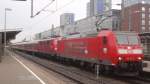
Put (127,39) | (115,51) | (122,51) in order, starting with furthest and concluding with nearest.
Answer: (127,39) → (122,51) → (115,51)

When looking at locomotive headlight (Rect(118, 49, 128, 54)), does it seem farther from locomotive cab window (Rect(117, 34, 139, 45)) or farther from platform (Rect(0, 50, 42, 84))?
platform (Rect(0, 50, 42, 84))

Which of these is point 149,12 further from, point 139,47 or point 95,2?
point 139,47

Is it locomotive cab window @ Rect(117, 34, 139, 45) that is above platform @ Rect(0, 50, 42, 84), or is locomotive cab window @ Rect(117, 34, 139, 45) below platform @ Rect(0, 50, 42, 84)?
above

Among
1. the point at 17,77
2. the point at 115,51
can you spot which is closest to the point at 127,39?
the point at 115,51

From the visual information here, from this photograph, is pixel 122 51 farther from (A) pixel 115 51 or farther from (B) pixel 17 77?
(B) pixel 17 77

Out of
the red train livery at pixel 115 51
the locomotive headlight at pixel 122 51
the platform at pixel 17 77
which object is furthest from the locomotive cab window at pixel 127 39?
the platform at pixel 17 77

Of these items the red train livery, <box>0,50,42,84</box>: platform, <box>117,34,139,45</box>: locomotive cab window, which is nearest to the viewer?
<box>0,50,42,84</box>: platform

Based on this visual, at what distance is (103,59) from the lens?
23328mm

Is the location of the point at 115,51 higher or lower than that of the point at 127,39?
lower

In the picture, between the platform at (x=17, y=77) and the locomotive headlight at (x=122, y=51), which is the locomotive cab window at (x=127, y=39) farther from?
the platform at (x=17, y=77)

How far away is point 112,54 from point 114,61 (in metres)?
0.45

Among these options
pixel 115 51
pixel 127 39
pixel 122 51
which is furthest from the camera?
pixel 127 39

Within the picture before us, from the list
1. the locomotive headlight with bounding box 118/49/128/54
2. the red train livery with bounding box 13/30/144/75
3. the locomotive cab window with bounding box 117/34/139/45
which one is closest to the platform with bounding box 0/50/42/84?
the red train livery with bounding box 13/30/144/75

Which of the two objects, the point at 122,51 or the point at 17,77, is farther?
the point at 122,51
